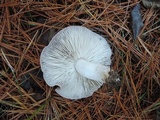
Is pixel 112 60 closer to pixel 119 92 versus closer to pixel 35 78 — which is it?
pixel 119 92

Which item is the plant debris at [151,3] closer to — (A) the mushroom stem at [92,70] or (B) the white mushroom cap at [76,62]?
(B) the white mushroom cap at [76,62]

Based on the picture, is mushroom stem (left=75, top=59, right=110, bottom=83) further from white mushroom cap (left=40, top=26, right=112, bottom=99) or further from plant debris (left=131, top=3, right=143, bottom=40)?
plant debris (left=131, top=3, right=143, bottom=40)

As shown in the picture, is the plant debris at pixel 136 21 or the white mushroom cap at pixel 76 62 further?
the plant debris at pixel 136 21

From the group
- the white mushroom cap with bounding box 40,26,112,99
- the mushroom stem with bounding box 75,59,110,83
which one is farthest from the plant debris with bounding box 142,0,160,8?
the mushroom stem with bounding box 75,59,110,83

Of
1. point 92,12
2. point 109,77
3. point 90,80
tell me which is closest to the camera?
point 109,77

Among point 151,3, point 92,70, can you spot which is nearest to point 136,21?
point 151,3

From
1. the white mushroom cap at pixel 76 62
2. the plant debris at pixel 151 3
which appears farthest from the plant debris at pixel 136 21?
the white mushroom cap at pixel 76 62

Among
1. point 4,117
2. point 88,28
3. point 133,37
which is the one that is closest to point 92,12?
point 88,28

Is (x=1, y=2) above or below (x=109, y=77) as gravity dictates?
above
